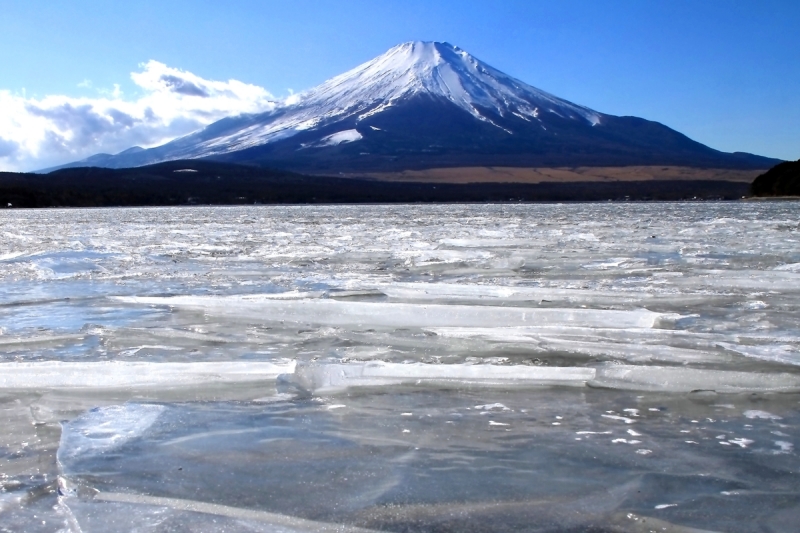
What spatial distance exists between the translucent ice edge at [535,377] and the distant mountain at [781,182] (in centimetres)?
7146

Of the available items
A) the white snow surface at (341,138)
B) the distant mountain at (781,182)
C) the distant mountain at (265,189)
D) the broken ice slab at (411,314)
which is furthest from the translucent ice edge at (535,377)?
the white snow surface at (341,138)

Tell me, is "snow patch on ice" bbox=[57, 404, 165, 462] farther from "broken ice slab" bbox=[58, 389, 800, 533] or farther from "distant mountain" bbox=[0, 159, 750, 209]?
"distant mountain" bbox=[0, 159, 750, 209]

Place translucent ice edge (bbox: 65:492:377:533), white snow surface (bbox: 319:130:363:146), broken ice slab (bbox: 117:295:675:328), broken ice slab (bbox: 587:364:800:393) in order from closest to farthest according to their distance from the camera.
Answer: translucent ice edge (bbox: 65:492:377:533), broken ice slab (bbox: 587:364:800:393), broken ice slab (bbox: 117:295:675:328), white snow surface (bbox: 319:130:363:146)

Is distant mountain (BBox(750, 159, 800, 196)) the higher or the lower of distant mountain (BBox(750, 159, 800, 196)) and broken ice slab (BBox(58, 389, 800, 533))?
the higher

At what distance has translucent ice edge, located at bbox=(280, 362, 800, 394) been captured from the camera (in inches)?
153

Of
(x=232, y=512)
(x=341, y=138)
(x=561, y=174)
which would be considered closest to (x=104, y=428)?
(x=232, y=512)

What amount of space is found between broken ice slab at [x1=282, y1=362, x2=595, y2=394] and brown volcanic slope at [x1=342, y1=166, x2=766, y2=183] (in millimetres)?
119343

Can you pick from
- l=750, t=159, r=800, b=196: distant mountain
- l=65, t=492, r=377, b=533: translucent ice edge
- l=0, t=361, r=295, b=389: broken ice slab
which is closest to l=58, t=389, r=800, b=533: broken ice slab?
l=65, t=492, r=377, b=533: translucent ice edge

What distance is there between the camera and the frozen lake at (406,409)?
7.98 feet

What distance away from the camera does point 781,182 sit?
236 feet

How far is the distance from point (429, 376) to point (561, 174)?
13053 centimetres

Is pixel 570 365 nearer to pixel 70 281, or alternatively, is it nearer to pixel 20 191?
pixel 70 281

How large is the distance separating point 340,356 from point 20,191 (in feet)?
293

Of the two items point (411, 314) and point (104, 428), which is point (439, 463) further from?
point (411, 314)
